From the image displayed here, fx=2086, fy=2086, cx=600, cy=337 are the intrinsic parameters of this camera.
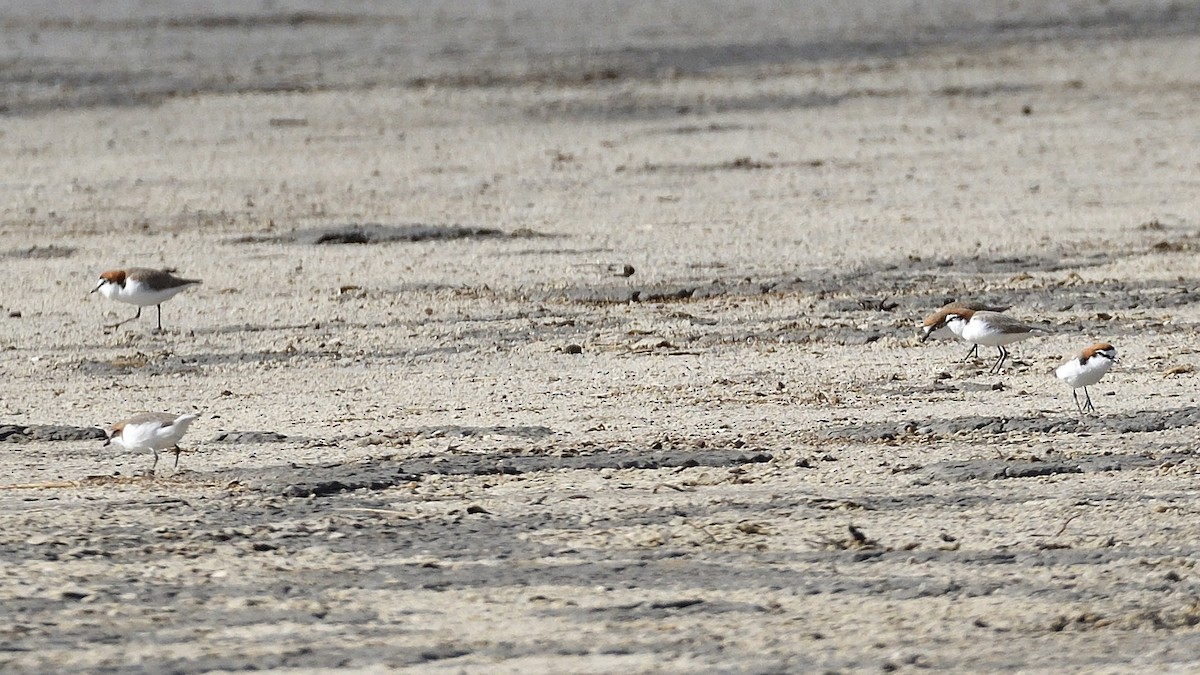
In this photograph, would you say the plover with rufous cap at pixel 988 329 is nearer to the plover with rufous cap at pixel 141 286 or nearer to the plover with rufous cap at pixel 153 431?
the plover with rufous cap at pixel 153 431

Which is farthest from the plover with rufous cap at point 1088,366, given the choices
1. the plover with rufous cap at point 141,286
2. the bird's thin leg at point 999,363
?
the plover with rufous cap at point 141,286

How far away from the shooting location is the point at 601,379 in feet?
29.6

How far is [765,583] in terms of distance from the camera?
18.5ft

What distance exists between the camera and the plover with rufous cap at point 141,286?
10.2 meters

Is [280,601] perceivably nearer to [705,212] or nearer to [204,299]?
[204,299]

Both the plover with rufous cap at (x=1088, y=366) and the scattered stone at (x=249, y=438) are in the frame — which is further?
the scattered stone at (x=249, y=438)

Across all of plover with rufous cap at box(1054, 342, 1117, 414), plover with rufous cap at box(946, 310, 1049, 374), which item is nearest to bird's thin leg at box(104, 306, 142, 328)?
plover with rufous cap at box(946, 310, 1049, 374)

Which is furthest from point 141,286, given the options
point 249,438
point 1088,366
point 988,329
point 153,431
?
point 1088,366

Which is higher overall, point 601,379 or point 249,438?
point 601,379

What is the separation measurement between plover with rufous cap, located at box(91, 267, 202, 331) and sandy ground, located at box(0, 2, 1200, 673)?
0.21m

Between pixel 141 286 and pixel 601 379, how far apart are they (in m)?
2.59

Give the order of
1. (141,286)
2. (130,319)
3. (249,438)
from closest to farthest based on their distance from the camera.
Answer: (249,438), (141,286), (130,319)

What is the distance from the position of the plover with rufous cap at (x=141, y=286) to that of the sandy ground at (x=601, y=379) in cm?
21

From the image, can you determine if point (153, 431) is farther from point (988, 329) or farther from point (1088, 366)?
point (988, 329)
